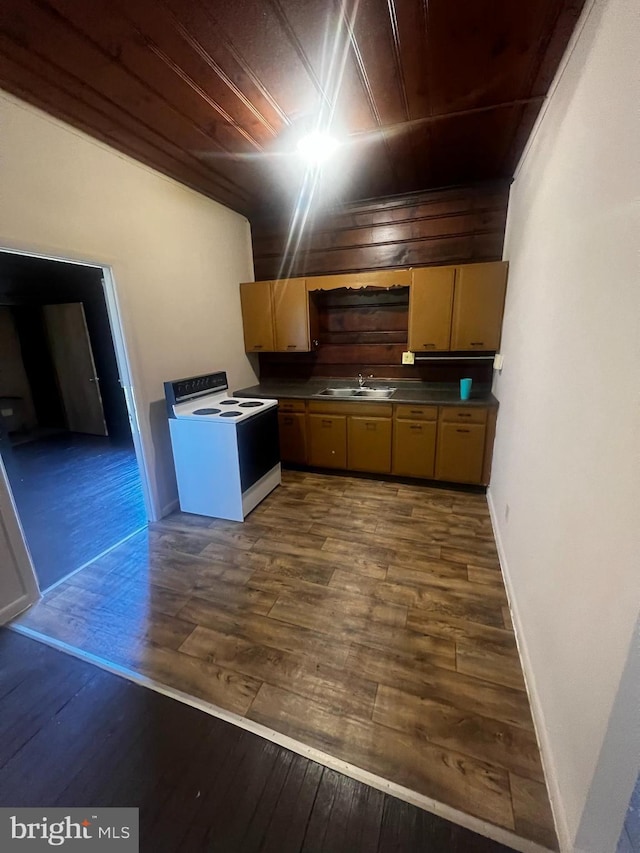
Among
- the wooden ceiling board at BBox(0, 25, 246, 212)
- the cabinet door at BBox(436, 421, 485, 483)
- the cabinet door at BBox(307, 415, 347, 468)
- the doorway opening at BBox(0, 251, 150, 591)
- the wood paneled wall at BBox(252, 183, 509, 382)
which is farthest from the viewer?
the cabinet door at BBox(307, 415, 347, 468)

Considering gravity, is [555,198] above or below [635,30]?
below

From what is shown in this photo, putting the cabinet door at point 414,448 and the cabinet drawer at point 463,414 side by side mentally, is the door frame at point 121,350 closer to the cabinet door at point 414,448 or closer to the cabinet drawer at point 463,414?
the cabinet door at point 414,448

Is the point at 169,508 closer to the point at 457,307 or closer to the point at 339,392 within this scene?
the point at 339,392

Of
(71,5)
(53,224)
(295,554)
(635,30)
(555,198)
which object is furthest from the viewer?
(295,554)

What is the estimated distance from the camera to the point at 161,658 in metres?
1.59

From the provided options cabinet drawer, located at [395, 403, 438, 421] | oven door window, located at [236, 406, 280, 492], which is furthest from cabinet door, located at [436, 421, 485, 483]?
oven door window, located at [236, 406, 280, 492]

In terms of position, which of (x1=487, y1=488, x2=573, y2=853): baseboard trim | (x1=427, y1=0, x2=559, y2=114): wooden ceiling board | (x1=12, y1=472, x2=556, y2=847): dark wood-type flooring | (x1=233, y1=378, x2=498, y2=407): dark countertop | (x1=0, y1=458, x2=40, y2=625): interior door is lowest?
(x1=12, y1=472, x2=556, y2=847): dark wood-type flooring

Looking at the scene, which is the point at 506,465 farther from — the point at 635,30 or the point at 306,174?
the point at 306,174

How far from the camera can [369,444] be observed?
3299 millimetres

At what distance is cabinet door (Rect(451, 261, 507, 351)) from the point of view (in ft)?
9.31

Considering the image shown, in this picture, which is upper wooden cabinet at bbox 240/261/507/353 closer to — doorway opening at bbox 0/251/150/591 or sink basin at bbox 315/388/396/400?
sink basin at bbox 315/388/396/400

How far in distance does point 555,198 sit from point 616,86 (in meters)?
0.60

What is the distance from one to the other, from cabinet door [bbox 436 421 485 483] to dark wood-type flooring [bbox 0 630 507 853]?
7.66ft

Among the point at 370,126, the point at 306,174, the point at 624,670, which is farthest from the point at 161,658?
the point at 306,174
